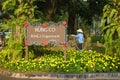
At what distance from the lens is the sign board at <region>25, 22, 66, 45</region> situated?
15359mm

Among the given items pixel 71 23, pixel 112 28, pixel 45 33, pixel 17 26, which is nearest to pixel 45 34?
pixel 45 33

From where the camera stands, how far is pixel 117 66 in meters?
14.3

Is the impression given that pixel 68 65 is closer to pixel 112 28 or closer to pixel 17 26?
pixel 112 28

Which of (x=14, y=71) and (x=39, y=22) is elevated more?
(x=39, y=22)

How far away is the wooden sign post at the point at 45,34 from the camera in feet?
50.4

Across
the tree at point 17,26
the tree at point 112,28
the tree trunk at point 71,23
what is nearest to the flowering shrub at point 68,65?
the tree at point 112,28

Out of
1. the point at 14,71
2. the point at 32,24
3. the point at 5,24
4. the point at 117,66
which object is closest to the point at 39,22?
the point at 32,24

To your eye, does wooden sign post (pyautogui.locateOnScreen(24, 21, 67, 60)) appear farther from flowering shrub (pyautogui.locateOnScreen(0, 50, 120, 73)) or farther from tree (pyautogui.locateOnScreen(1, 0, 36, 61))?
flowering shrub (pyautogui.locateOnScreen(0, 50, 120, 73))

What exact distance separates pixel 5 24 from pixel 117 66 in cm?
504

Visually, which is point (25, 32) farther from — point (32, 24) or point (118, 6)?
point (118, 6)

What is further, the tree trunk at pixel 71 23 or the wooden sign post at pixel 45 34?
the tree trunk at pixel 71 23

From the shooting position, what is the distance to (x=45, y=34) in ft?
50.5

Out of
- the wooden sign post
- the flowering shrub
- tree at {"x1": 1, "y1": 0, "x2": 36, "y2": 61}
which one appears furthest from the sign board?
the flowering shrub

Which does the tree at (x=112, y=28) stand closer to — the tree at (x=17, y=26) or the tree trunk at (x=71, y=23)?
the tree at (x=17, y=26)
